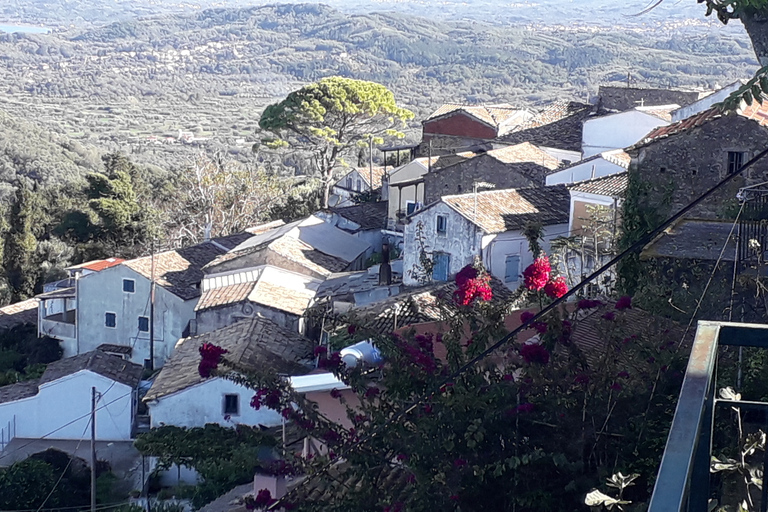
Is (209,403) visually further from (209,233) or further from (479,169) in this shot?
(209,233)

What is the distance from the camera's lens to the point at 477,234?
19953mm

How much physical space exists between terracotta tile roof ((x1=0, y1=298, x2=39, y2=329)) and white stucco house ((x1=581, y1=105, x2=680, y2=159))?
54.9ft

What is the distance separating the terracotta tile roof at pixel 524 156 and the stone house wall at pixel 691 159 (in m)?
12.7

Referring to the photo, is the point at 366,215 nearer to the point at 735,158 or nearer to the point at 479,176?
the point at 479,176

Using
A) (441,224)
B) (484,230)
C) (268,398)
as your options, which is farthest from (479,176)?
(268,398)

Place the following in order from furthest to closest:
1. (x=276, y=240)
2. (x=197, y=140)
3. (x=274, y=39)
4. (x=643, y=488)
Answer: (x=274, y=39) < (x=197, y=140) < (x=276, y=240) < (x=643, y=488)

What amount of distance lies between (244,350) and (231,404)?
3.24ft

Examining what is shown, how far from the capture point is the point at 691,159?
12680 millimetres

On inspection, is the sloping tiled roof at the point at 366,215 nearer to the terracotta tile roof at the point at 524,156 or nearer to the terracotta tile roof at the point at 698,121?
the terracotta tile roof at the point at 524,156

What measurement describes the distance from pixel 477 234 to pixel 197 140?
236ft

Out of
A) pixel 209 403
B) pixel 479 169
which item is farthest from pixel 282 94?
pixel 209 403

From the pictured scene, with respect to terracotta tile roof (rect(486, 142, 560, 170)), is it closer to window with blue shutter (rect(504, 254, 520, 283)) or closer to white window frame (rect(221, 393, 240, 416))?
window with blue shutter (rect(504, 254, 520, 283))

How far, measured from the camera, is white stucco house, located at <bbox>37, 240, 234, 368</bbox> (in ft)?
82.2

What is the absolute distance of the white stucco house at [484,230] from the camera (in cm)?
2006
